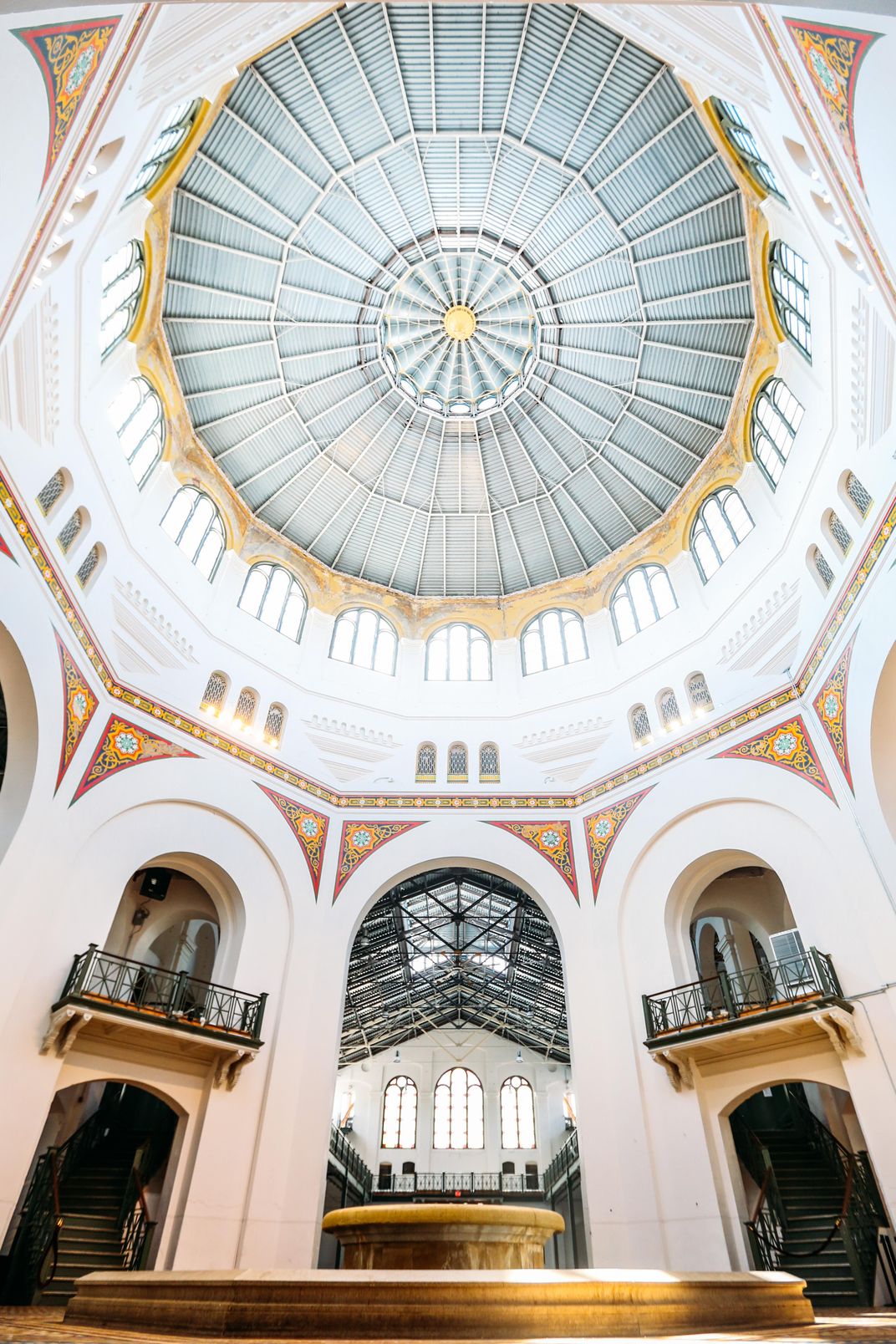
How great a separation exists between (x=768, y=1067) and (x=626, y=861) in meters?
4.20

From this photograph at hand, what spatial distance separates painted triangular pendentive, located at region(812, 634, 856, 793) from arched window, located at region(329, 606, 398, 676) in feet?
34.0

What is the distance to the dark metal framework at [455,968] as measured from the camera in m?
22.4

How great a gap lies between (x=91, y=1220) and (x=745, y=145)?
851 inches

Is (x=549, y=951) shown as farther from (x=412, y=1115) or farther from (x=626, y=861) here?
(x=412, y=1115)

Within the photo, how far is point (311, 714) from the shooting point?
17344mm

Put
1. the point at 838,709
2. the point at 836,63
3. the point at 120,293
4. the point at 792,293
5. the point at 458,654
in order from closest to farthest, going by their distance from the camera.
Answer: the point at 836,63 → the point at 838,709 → the point at 120,293 → the point at 792,293 → the point at 458,654

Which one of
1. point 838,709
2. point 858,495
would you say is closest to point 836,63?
point 858,495

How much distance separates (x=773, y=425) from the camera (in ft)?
51.2

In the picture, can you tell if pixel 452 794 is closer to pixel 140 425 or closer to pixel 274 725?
pixel 274 725

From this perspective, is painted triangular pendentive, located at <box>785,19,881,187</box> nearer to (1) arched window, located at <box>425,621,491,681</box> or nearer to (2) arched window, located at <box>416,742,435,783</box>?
(2) arched window, located at <box>416,742,435,783</box>

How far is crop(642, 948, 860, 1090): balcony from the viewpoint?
1088 centimetres

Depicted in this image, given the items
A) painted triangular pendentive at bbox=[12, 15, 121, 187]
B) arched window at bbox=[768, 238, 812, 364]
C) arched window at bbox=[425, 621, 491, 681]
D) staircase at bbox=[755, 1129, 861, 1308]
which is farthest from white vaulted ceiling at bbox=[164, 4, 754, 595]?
staircase at bbox=[755, 1129, 861, 1308]

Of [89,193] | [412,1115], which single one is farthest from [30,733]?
[412,1115]

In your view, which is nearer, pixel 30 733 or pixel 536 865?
pixel 30 733
